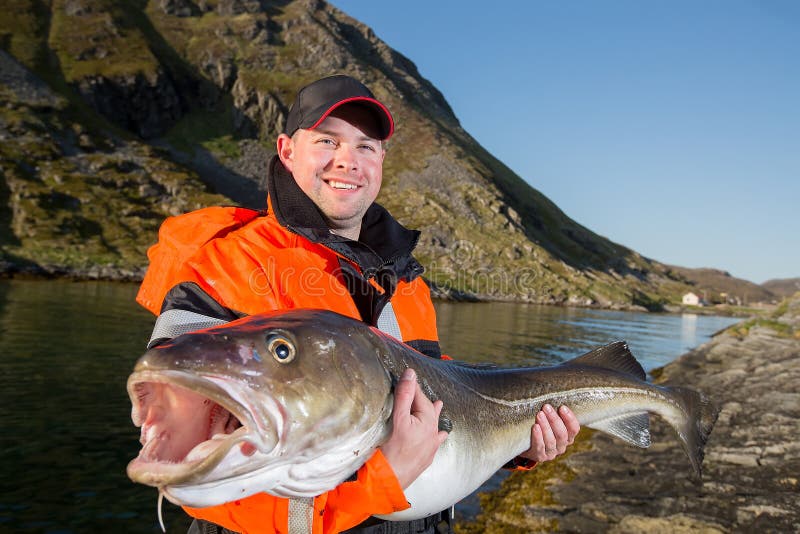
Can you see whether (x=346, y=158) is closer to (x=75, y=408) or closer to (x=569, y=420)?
(x=569, y=420)

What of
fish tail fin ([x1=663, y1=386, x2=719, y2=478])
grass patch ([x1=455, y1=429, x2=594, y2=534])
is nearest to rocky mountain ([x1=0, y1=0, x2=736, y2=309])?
grass patch ([x1=455, y1=429, x2=594, y2=534])

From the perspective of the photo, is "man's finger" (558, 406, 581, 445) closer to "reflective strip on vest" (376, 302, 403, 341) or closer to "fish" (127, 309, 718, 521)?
"fish" (127, 309, 718, 521)

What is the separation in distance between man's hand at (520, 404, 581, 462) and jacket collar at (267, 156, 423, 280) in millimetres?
1518

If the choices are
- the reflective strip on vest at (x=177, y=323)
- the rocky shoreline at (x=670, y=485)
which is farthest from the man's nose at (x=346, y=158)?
the rocky shoreline at (x=670, y=485)

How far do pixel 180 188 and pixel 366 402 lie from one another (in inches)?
3393

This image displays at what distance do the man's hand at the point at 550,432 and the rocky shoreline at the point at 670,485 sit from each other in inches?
130

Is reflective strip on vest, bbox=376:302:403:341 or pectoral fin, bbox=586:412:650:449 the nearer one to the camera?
reflective strip on vest, bbox=376:302:403:341

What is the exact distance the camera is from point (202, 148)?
371 feet

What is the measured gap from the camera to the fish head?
1.87 meters

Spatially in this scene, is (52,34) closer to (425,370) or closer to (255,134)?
(255,134)

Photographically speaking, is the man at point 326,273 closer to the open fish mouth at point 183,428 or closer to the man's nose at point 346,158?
the man's nose at point 346,158

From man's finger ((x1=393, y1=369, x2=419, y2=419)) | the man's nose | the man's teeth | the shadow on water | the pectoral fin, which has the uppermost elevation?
the man's nose

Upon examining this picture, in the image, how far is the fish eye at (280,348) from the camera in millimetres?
2168

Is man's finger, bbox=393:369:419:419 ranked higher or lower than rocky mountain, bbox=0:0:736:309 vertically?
lower
